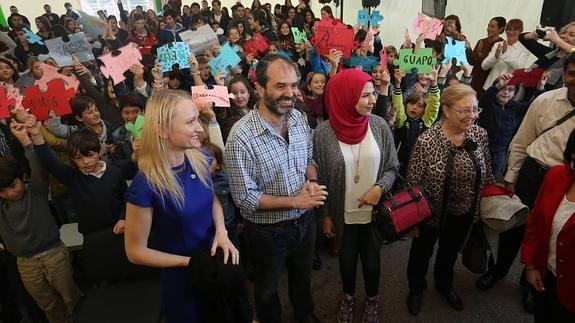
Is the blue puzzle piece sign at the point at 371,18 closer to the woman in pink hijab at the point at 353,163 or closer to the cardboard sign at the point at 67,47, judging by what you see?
the woman in pink hijab at the point at 353,163

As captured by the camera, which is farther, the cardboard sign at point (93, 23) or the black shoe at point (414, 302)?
the cardboard sign at point (93, 23)

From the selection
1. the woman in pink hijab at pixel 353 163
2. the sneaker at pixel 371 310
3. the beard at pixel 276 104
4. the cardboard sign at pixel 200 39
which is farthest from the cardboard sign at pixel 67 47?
the sneaker at pixel 371 310

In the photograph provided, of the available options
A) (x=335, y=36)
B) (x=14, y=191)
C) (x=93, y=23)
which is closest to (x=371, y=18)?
(x=335, y=36)

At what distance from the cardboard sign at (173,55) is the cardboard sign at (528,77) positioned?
3.08 m

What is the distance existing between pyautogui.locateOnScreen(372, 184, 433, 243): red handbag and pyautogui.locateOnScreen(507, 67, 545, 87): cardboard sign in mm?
1992

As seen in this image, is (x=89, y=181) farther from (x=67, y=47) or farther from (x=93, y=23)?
(x=93, y=23)

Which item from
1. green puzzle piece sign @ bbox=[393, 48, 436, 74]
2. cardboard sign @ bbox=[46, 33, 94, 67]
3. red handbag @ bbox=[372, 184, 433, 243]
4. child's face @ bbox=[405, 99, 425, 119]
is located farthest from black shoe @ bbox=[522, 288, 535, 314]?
cardboard sign @ bbox=[46, 33, 94, 67]

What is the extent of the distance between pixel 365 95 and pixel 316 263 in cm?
173

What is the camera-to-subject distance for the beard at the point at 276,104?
1.76 meters

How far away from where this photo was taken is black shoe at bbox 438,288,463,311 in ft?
8.27

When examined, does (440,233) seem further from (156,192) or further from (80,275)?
(80,275)

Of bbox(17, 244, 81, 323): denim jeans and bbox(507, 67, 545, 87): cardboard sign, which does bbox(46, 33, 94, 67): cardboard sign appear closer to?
bbox(17, 244, 81, 323): denim jeans

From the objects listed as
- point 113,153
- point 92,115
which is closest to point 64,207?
point 113,153

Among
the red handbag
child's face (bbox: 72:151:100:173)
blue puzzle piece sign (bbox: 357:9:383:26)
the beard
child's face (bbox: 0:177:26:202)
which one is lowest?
the red handbag
